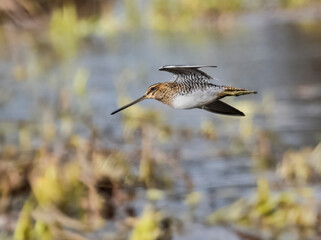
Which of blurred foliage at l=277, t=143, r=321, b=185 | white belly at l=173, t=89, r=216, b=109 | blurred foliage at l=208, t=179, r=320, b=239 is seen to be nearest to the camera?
white belly at l=173, t=89, r=216, b=109

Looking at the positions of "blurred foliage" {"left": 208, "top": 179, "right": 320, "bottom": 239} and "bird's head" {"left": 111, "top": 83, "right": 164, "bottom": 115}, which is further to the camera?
"blurred foliage" {"left": 208, "top": 179, "right": 320, "bottom": 239}

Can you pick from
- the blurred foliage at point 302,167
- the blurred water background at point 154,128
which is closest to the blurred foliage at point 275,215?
the blurred water background at point 154,128

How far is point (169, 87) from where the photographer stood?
1205 mm

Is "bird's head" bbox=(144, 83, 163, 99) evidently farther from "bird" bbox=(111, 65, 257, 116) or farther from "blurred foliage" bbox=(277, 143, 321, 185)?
"blurred foliage" bbox=(277, 143, 321, 185)

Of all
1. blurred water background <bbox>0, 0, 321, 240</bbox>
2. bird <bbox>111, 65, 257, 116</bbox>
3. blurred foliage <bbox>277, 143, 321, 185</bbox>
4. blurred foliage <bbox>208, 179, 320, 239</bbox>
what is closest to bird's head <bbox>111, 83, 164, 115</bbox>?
Answer: bird <bbox>111, 65, 257, 116</bbox>

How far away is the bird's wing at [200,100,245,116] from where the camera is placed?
118 centimetres

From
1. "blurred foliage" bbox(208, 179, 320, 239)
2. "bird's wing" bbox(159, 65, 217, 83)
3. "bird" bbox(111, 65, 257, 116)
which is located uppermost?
"bird's wing" bbox(159, 65, 217, 83)

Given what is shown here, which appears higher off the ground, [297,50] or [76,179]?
[297,50]

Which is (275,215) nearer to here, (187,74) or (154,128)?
(154,128)

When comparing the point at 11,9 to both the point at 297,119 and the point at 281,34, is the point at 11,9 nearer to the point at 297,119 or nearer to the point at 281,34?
the point at 297,119

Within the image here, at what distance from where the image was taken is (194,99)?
1.11 m

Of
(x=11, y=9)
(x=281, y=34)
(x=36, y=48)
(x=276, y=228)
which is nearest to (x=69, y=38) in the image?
(x=36, y=48)

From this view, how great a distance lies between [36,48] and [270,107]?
1156 cm

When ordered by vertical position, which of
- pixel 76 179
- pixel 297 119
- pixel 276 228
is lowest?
pixel 276 228
